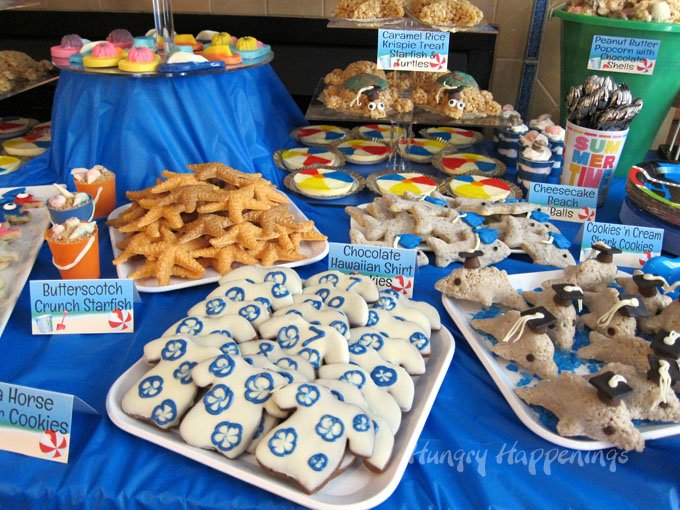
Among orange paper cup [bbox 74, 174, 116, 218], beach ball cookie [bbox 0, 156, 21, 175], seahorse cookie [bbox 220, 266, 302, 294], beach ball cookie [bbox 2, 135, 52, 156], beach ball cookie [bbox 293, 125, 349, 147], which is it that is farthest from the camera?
beach ball cookie [bbox 293, 125, 349, 147]

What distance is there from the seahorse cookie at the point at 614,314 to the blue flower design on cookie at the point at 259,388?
1.97 ft

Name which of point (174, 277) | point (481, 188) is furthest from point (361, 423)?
point (481, 188)

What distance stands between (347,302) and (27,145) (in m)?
1.44

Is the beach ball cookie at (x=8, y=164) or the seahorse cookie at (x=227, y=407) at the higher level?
the seahorse cookie at (x=227, y=407)

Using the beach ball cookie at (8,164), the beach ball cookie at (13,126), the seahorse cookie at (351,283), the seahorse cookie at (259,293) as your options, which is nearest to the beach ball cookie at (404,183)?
the seahorse cookie at (351,283)

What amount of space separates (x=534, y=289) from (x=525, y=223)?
259 mm

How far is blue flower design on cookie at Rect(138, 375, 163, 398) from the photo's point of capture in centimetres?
77

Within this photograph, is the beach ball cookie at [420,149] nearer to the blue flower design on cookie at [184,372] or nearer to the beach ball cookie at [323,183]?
the beach ball cookie at [323,183]

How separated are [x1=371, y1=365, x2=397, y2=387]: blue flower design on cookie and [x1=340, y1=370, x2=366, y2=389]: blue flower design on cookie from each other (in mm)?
28

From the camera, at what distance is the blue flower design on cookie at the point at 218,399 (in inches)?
28.7

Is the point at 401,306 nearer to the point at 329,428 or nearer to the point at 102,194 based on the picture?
the point at 329,428

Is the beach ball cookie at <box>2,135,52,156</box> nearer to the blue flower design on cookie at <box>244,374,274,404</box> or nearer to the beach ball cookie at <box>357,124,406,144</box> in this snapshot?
the beach ball cookie at <box>357,124,406,144</box>

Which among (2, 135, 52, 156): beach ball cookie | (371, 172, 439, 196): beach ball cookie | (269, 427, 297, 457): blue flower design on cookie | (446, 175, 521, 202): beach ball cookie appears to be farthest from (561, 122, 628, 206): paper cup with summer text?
(2, 135, 52, 156): beach ball cookie

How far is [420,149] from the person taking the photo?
1.89m
